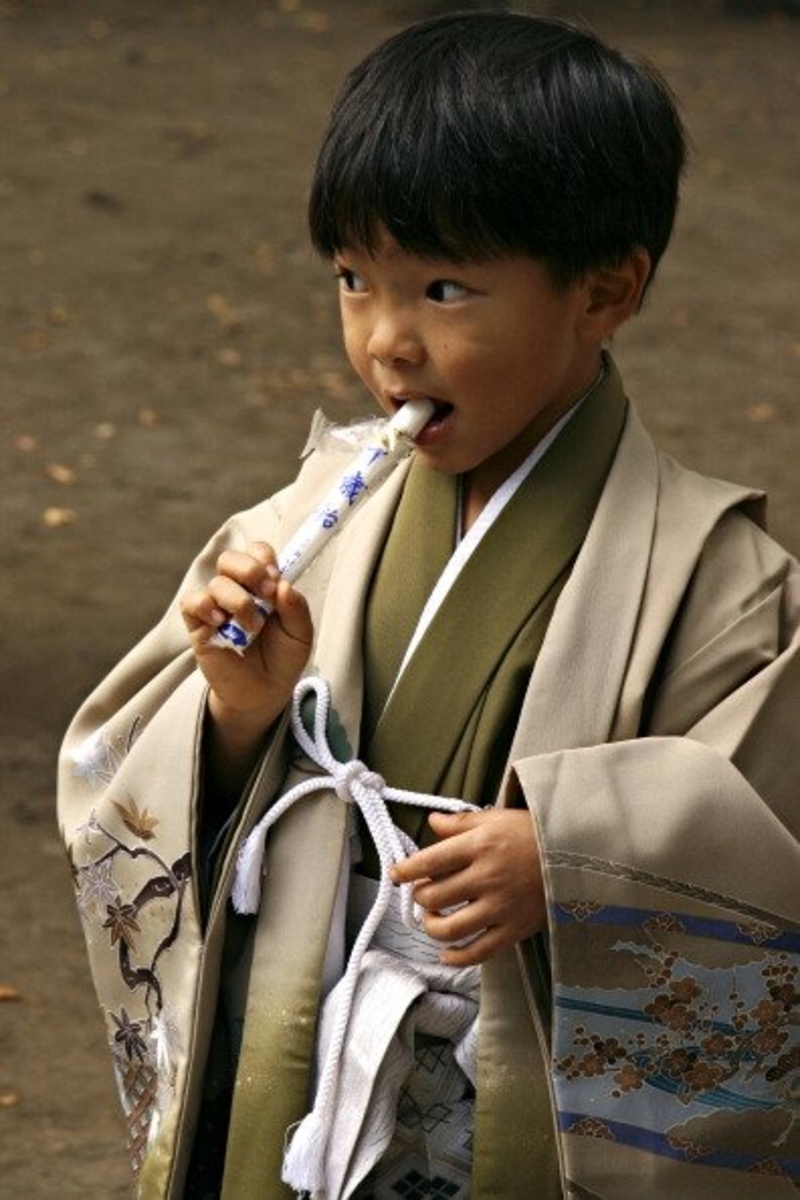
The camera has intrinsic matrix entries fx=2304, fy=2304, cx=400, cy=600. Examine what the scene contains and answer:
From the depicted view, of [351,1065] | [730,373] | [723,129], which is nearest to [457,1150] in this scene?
[351,1065]

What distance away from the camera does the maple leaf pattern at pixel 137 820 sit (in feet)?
6.93

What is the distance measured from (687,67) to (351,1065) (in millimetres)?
7284

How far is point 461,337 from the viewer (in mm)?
1928

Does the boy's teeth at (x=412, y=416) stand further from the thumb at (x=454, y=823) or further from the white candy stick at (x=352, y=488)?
the thumb at (x=454, y=823)

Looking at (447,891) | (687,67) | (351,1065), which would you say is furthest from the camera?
(687,67)

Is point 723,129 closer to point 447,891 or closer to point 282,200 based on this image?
point 282,200

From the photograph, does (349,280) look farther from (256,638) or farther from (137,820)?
(137,820)

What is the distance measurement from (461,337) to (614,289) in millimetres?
168

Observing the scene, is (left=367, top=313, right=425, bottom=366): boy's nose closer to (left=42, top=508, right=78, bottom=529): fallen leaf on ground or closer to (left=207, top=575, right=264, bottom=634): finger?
(left=207, top=575, right=264, bottom=634): finger

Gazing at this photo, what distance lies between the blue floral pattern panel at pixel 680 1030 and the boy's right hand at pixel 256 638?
32cm

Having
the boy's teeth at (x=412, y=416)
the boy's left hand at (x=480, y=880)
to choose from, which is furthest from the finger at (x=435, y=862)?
the boy's teeth at (x=412, y=416)

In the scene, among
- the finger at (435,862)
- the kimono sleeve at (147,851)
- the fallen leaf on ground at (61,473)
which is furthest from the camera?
the fallen leaf on ground at (61,473)

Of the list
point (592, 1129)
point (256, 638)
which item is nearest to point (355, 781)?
point (256, 638)

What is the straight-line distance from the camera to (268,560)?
75.5 inches
